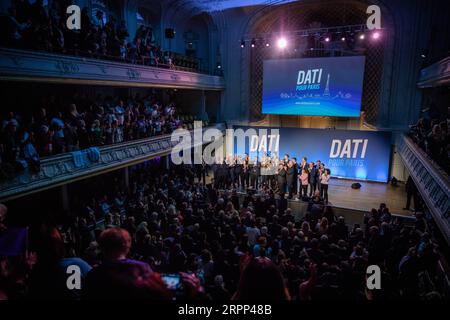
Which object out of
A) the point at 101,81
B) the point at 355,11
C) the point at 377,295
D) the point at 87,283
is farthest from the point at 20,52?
the point at 355,11

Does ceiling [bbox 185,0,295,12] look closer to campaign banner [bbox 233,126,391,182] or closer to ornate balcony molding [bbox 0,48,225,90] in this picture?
ornate balcony molding [bbox 0,48,225,90]

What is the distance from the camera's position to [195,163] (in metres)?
16.2

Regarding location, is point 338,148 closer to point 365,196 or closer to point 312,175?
point 365,196

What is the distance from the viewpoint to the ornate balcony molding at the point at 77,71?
7.51 meters

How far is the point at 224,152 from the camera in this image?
19641 mm

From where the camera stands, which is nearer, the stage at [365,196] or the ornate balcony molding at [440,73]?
the ornate balcony molding at [440,73]

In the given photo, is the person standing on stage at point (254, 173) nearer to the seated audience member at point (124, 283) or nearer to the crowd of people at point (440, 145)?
the crowd of people at point (440, 145)

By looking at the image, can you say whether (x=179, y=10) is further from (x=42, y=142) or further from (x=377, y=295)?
(x=377, y=295)

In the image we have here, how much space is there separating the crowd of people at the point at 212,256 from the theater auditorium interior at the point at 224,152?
23 mm

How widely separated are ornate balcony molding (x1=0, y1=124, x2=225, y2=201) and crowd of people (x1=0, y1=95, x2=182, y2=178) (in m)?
0.23

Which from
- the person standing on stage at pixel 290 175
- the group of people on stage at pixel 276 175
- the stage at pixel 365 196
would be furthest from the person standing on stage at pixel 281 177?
the stage at pixel 365 196

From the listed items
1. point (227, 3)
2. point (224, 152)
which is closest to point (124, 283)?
point (227, 3)

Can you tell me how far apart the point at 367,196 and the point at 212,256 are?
32.1 ft

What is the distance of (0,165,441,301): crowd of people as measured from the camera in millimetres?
1903
